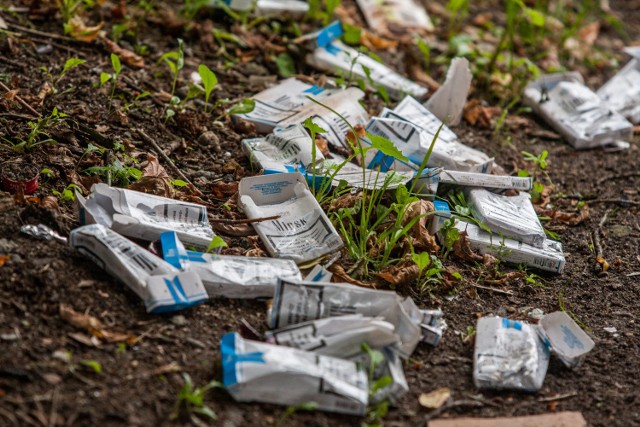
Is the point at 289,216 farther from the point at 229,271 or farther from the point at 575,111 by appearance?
the point at 575,111

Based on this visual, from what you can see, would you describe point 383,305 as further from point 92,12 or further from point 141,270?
point 92,12

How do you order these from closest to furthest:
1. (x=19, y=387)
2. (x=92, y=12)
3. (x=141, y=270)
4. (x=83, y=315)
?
(x=19, y=387), (x=83, y=315), (x=141, y=270), (x=92, y=12)

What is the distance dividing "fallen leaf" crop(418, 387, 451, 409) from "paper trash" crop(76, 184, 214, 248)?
28.4 inches

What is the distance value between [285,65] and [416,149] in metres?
0.85

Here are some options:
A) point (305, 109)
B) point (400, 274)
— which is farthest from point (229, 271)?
point (305, 109)

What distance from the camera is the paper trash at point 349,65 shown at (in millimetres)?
3125

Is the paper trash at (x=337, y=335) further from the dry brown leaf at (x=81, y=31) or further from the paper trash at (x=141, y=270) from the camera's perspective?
the dry brown leaf at (x=81, y=31)

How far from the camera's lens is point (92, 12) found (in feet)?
10.4

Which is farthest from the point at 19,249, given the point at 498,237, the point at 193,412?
the point at 498,237

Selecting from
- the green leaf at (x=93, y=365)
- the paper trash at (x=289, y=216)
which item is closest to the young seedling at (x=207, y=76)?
the paper trash at (x=289, y=216)

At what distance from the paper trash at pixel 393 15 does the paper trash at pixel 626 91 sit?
0.93 metres

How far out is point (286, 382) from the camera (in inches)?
65.1

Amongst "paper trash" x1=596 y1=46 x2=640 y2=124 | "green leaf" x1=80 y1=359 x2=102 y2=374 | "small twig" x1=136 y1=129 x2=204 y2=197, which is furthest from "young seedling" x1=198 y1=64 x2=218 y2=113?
"paper trash" x1=596 y1=46 x2=640 y2=124

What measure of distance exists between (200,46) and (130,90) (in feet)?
1.82
